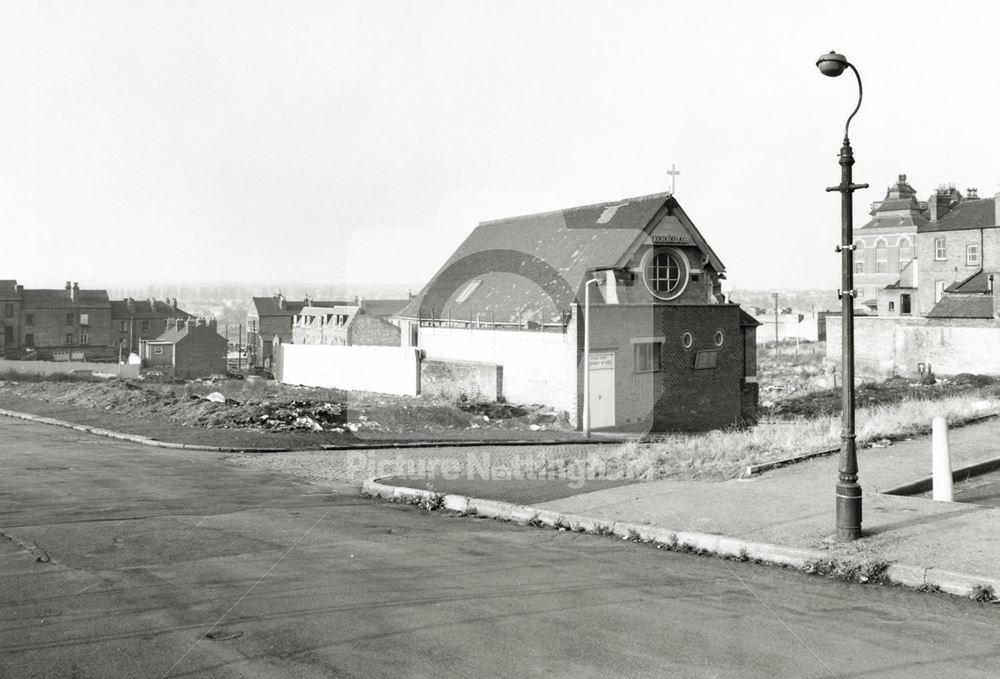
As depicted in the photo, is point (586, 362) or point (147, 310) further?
point (147, 310)

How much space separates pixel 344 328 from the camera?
61594 mm

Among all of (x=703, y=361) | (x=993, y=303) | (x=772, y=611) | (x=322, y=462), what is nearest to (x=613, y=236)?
(x=703, y=361)

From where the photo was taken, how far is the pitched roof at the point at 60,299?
279 feet

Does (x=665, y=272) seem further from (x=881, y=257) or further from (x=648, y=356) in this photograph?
(x=881, y=257)

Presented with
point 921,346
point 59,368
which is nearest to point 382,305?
point 59,368

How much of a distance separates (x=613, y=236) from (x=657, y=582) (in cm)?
2135

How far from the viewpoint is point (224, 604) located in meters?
7.14

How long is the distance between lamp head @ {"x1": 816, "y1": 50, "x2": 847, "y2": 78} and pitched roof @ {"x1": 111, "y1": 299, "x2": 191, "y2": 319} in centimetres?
9290

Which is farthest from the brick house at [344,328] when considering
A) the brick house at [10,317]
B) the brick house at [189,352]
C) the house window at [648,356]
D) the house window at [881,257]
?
the house window at [881,257]

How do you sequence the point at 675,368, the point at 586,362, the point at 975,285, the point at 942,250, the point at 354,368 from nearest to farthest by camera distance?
the point at 586,362 → the point at 675,368 → the point at 354,368 → the point at 975,285 → the point at 942,250

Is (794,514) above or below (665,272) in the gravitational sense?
below

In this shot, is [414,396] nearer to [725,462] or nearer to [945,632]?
[725,462]

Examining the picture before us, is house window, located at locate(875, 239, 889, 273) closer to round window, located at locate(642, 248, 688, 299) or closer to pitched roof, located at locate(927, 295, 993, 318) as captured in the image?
pitched roof, located at locate(927, 295, 993, 318)

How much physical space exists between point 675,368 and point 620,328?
117 inches
